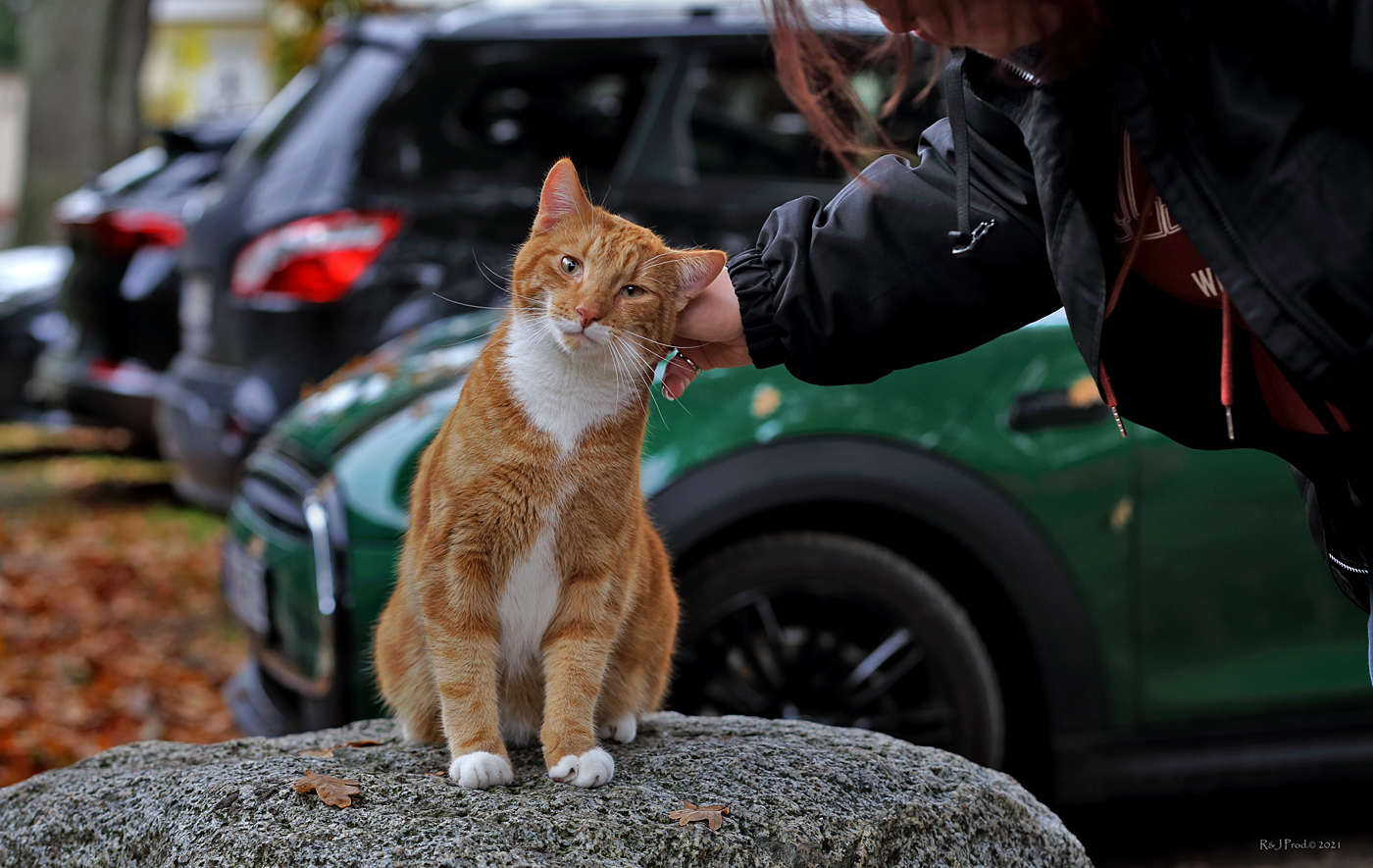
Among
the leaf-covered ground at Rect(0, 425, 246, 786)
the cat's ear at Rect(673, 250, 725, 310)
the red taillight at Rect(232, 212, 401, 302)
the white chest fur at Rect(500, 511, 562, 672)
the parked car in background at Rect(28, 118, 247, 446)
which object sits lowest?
the leaf-covered ground at Rect(0, 425, 246, 786)

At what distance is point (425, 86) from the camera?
4250 millimetres

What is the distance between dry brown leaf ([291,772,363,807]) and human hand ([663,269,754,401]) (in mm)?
753

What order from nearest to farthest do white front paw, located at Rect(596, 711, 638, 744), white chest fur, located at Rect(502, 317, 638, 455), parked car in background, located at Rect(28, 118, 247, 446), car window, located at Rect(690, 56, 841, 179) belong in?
1. white chest fur, located at Rect(502, 317, 638, 455)
2. white front paw, located at Rect(596, 711, 638, 744)
3. car window, located at Rect(690, 56, 841, 179)
4. parked car in background, located at Rect(28, 118, 247, 446)

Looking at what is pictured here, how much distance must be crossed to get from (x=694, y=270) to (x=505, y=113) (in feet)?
9.21

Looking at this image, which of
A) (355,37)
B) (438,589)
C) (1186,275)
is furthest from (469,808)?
(355,37)

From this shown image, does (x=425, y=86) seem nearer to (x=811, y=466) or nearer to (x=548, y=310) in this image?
(x=811, y=466)

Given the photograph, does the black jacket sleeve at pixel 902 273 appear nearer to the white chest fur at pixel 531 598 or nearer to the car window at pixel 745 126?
the white chest fur at pixel 531 598

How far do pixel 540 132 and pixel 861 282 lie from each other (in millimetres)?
2969

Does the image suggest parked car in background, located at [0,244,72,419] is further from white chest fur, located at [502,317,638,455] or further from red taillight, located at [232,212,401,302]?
white chest fur, located at [502,317,638,455]

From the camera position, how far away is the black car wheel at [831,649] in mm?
2807

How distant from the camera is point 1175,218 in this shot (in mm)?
1230

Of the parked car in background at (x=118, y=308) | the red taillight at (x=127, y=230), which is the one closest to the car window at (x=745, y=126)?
the parked car in background at (x=118, y=308)

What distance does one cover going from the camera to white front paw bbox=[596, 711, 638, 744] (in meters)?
2.02

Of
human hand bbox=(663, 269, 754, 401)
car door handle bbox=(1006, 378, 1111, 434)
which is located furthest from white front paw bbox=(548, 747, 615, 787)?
car door handle bbox=(1006, 378, 1111, 434)
